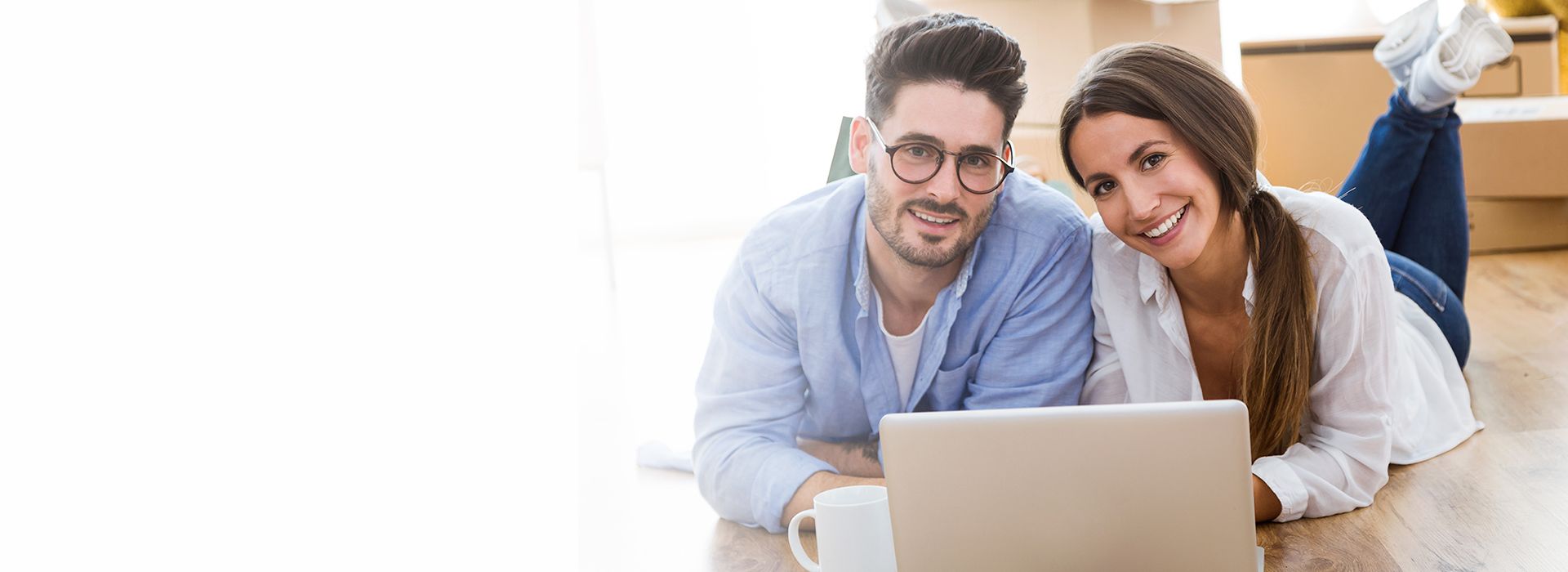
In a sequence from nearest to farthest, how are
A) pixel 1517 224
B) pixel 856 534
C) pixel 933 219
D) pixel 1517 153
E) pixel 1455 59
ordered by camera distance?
1. pixel 856 534
2. pixel 933 219
3. pixel 1455 59
4. pixel 1517 153
5. pixel 1517 224

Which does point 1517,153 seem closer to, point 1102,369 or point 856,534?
point 1102,369

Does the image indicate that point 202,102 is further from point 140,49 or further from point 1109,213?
point 1109,213

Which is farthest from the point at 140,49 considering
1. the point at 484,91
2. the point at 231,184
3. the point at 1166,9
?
the point at 1166,9

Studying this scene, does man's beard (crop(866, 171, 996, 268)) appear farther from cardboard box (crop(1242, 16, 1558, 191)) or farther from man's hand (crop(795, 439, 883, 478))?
cardboard box (crop(1242, 16, 1558, 191))

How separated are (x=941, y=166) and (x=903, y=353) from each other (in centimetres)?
29

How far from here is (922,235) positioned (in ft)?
5.50

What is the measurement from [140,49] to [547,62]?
3.49 feet

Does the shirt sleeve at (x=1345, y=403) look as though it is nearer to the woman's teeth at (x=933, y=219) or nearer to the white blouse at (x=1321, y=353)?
the white blouse at (x=1321, y=353)

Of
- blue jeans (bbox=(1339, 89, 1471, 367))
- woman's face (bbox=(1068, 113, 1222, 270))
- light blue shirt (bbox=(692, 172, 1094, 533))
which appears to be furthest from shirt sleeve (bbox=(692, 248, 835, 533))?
blue jeans (bbox=(1339, 89, 1471, 367))

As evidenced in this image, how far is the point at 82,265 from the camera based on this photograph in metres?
2.17

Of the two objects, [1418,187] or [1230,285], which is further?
[1418,187]

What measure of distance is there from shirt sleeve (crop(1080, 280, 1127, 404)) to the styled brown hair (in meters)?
0.16


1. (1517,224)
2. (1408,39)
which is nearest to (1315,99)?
(1517,224)

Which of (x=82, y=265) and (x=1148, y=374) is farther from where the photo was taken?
(x=82, y=265)
